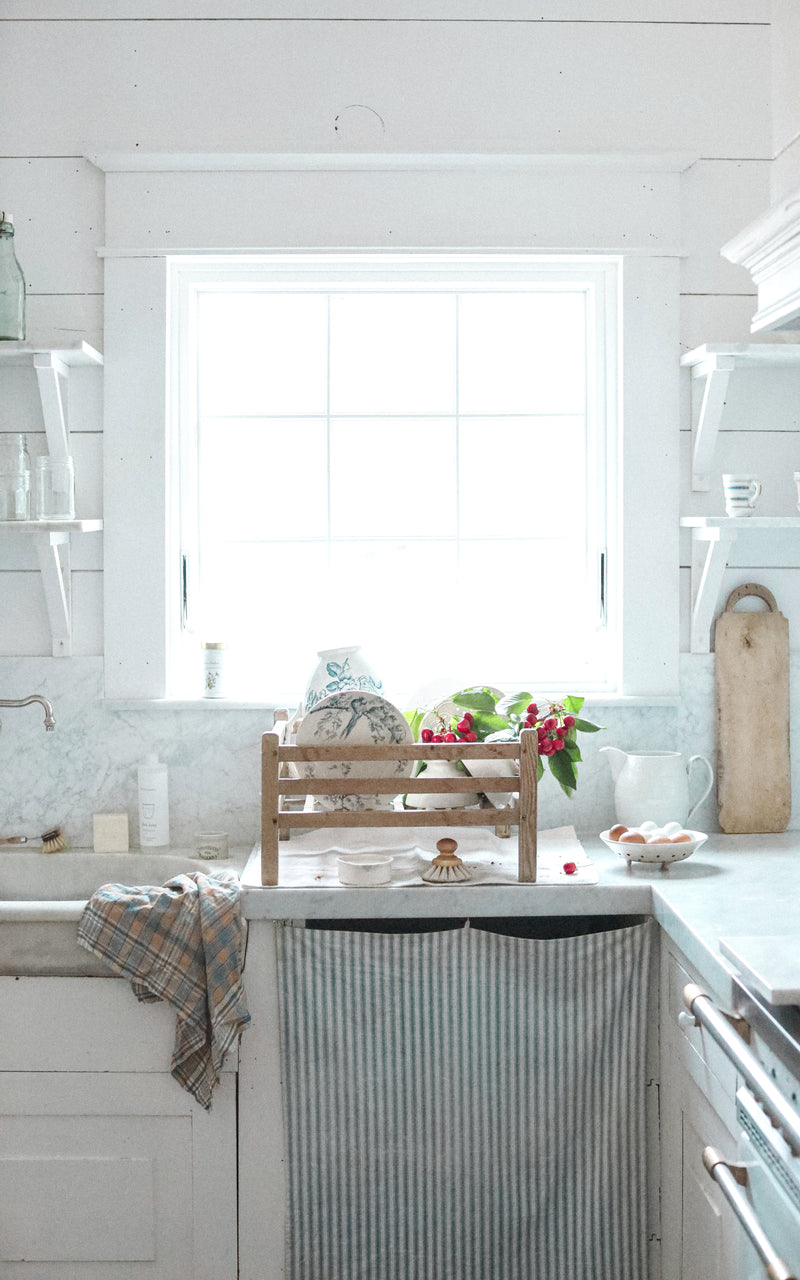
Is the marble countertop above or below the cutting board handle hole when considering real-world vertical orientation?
below

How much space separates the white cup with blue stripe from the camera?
7.36 ft

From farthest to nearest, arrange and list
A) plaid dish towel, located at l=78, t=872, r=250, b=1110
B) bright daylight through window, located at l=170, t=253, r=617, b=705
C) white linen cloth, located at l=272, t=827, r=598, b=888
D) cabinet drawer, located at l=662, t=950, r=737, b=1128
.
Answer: bright daylight through window, located at l=170, t=253, r=617, b=705 → white linen cloth, located at l=272, t=827, r=598, b=888 → plaid dish towel, located at l=78, t=872, r=250, b=1110 → cabinet drawer, located at l=662, t=950, r=737, b=1128

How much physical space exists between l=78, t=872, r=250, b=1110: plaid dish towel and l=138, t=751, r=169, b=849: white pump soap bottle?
45 centimetres

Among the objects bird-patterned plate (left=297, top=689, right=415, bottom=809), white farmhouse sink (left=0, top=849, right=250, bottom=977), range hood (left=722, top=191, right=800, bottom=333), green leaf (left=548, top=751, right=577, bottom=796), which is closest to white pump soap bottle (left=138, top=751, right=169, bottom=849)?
white farmhouse sink (left=0, top=849, right=250, bottom=977)

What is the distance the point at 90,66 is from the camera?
2.36 meters

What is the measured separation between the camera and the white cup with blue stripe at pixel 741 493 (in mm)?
2242

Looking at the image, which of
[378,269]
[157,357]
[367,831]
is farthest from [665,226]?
[367,831]

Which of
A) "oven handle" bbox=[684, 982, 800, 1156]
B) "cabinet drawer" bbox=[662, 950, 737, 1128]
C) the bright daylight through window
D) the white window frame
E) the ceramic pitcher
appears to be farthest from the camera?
the bright daylight through window

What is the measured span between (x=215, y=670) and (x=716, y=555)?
102cm

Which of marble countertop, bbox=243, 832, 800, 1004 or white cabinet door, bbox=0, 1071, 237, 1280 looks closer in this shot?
marble countertop, bbox=243, 832, 800, 1004

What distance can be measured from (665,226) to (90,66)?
1179 millimetres

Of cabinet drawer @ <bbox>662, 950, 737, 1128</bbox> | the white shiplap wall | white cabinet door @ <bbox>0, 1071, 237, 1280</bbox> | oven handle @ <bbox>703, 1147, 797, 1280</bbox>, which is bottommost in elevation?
white cabinet door @ <bbox>0, 1071, 237, 1280</bbox>

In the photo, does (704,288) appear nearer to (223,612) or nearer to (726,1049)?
(223,612)

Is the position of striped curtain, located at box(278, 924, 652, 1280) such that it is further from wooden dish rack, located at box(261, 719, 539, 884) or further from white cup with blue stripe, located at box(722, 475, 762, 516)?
white cup with blue stripe, located at box(722, 475, 762, 516)
